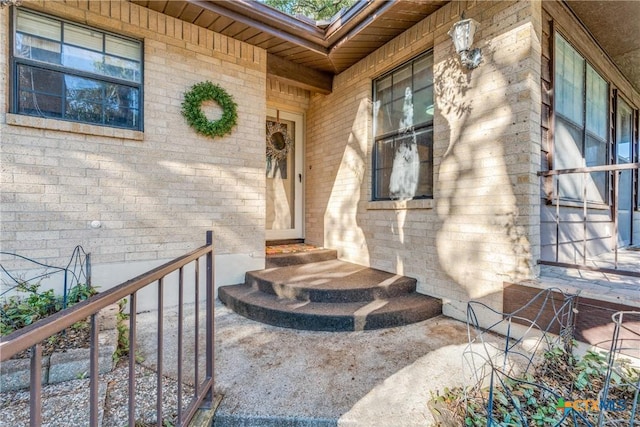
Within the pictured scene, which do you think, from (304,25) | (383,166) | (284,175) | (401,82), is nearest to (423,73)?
(401,82)

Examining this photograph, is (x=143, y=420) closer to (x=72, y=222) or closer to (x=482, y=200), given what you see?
(x=72, y=222)

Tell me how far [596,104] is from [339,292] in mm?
4224

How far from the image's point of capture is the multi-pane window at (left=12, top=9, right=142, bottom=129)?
281 cm

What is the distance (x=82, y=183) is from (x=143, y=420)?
2.40 metres

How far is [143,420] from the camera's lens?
5.27 feet

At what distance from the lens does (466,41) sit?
2842 millimetres

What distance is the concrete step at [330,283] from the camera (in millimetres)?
3070

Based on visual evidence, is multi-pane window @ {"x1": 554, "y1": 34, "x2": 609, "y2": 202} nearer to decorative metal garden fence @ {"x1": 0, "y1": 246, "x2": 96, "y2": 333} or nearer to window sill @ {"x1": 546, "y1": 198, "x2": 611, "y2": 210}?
window sill @ {"x1": 546, "y1": 198, "x2": 611, "y2": 210}

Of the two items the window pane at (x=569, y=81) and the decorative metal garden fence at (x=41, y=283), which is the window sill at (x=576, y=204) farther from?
the decorative metal garden fence at (x=41, y=283)

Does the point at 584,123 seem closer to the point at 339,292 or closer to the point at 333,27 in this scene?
the point at 333,27

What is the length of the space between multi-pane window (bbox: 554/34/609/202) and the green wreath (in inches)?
140

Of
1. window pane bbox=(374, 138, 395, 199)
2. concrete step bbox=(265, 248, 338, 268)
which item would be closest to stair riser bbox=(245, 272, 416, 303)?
concrete step bbox=(265, 248, 338, 268)

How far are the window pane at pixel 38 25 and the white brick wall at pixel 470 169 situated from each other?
3341mm

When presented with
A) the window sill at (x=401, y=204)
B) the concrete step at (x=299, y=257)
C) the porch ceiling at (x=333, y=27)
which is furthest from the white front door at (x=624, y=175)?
the concrete step at (x=299, y=257)
